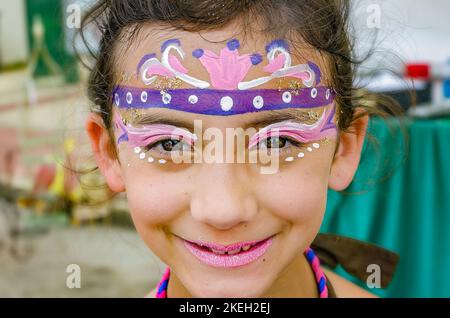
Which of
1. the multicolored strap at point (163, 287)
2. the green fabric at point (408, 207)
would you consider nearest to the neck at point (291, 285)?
the multicolored strap at point (163, 287)

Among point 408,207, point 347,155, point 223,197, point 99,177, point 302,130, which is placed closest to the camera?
point 223,197

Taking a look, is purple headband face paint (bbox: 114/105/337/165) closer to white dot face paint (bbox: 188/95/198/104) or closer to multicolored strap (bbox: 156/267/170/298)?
white dot face paint (bbox: 188/95/198/104)

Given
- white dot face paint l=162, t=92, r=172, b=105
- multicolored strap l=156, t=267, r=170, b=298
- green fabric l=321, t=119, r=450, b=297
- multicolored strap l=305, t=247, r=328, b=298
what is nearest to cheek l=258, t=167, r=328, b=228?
white dot face paint l=162, t=92, r=172, b=105

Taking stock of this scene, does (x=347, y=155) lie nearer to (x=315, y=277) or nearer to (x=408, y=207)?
(x=315, y=277)

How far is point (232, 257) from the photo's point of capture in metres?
1.19

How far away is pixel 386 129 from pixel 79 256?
245cm

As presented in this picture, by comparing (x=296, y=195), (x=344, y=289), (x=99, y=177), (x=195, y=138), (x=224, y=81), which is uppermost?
(x=224, y=81)

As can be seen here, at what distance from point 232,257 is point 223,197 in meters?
0.15

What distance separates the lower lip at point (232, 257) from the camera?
119 centimetres

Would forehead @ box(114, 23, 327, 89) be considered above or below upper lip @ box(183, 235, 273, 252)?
above

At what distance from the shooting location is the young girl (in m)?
1.14

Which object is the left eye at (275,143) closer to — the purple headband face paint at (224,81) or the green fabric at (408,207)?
the purple headband face paint at (224,81)


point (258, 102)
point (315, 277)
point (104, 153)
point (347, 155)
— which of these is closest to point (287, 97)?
point (258, 102)
